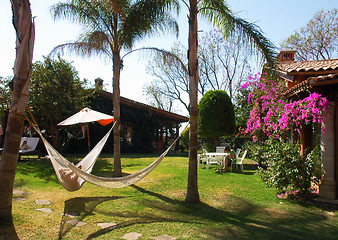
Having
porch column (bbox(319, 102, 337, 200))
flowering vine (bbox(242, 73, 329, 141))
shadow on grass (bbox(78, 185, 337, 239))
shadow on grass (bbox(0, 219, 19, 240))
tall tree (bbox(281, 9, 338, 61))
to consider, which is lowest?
shadow on grass (bbox(78, 185, 337, 239))

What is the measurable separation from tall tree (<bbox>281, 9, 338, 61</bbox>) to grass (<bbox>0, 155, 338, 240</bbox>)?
16.8 metres

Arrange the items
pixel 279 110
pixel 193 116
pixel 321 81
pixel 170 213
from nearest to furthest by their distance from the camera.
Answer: pixel 170 213, pixel 321 81, pixel 193 116, pixel 279 110

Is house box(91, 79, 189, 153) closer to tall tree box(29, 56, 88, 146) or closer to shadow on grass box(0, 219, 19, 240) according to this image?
tall tree box(29, 56, 88, 146)

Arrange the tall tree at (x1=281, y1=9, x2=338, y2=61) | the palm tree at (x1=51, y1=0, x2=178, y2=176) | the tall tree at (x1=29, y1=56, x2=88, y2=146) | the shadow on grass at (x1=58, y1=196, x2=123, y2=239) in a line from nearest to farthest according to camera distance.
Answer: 1. the shadow on grass at (x1=58, y1=196, x2=123, y2=239)
2. the palm tree at (x1=51, y1=0, x2=178, y2=176)
3. the tall tree at (x1=29, y1=56, x2=88, y2=146)
4. the tall tree at (x1=281, y1=9, x2=338, y2=61)

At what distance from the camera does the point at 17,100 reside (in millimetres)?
3398

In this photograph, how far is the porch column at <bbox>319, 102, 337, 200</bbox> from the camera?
4742mm

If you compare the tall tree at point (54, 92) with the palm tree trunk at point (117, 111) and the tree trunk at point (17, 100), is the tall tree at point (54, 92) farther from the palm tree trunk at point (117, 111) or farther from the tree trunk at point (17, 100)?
the tree trunk at point (17, 100)

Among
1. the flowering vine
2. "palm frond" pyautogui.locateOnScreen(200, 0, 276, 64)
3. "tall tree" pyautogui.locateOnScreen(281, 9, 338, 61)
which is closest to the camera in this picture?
the flowering vine

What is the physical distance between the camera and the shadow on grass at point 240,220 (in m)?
3.26

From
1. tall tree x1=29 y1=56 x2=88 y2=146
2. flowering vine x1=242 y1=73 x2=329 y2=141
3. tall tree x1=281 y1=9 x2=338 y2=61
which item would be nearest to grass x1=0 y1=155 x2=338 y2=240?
flowering vine x1=242 y1=73 x2=329 y2=141

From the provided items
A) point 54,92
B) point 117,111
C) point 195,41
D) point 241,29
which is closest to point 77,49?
point 117,111

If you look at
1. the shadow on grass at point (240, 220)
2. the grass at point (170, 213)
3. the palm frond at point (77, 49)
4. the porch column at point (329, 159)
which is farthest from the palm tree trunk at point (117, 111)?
the porch column at point (329, 159)

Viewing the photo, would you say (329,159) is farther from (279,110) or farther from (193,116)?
(193,116)

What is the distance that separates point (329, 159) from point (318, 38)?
17.3 metres
